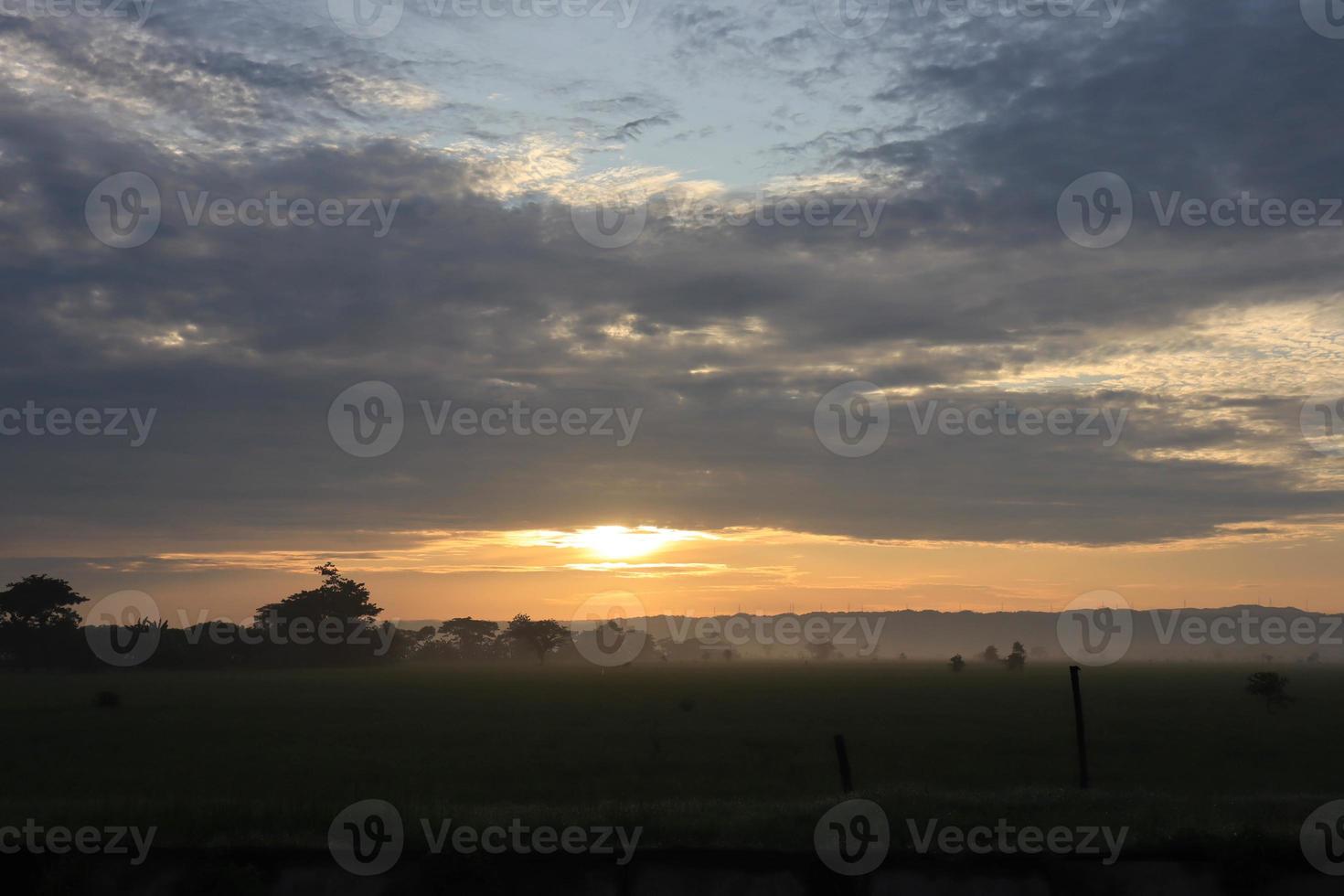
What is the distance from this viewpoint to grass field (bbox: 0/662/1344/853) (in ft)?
44.5

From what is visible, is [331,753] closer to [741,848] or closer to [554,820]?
[554,820]

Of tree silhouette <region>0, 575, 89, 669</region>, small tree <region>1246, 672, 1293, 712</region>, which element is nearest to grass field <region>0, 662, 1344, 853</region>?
small tree <region>1246, 672, 1293, 712</region>

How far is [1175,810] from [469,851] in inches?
360

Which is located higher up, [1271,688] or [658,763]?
[1271,688]

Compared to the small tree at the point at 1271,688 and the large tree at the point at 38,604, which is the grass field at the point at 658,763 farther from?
the large tree at the point at 38,604

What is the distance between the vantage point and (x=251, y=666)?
13112 cm

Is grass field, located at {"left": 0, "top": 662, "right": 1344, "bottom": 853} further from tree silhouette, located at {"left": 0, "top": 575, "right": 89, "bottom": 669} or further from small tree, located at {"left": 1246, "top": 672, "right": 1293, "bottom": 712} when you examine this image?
tree silhouette, located at {"left": 0, "top": 575, "right": 89, "bottom": 669}

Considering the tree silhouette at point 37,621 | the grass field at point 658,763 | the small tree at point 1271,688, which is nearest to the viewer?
the grass field at point 658,763

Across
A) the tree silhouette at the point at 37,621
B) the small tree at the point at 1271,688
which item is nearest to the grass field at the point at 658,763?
the small tree at the point at 1271,688

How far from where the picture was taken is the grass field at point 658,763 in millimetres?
13570

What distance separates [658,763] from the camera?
35625 mm

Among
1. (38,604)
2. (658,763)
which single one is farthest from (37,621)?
(658,763)

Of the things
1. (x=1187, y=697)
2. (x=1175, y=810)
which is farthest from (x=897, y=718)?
(x=1175, y=810)

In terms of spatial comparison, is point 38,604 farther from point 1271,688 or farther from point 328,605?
point 1271,688
